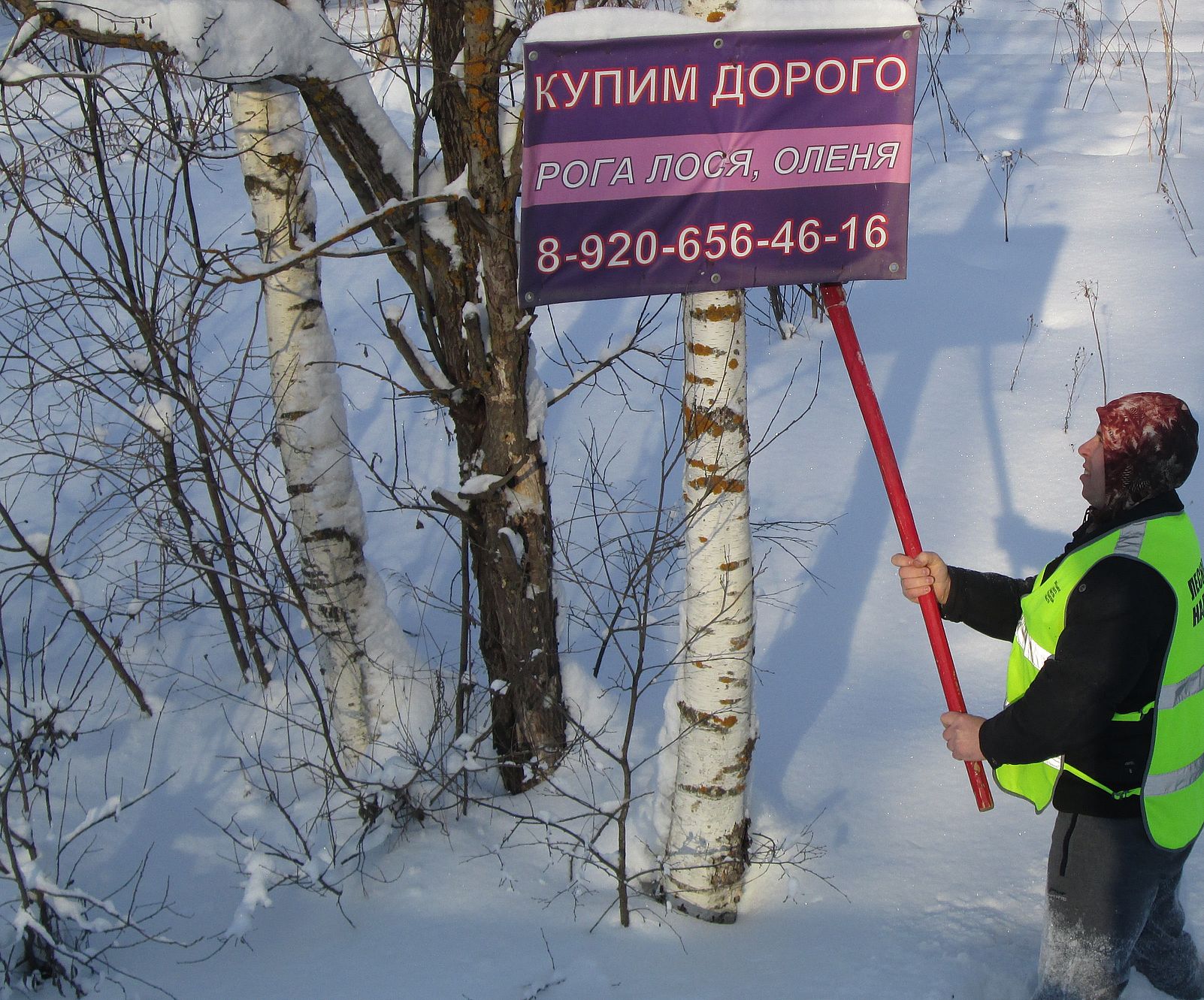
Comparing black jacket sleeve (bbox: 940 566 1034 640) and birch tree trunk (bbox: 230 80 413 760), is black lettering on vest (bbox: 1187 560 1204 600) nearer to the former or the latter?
black jacket sleeve (bbox: 940 566 1034 640)

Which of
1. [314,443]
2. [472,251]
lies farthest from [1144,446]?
[314,443]

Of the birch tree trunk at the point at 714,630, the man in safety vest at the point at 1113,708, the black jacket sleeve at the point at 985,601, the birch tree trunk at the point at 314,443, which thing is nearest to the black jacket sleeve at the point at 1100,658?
the man in safety vest at the point at 1113,708

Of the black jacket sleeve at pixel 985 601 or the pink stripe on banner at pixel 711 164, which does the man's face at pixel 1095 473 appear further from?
the pink stripe on banner at pixel 711 164

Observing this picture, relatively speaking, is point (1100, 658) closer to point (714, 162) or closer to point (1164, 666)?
point (1164, 666)

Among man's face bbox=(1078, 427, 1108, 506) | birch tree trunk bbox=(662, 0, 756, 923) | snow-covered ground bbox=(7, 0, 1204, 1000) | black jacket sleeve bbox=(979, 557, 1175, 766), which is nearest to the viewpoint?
black jacket sleeve bbox=(979, 557, 1175, 766)

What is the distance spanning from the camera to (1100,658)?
217cm

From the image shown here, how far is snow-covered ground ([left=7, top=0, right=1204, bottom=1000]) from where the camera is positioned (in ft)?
10.2

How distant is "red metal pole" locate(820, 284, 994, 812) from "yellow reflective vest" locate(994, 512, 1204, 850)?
18 centimetres

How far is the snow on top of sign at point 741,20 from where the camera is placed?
2.38m

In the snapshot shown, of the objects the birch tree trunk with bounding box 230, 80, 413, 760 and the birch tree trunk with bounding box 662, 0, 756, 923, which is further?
the birch tree trunk with bounding box 230, 80, 413, 760

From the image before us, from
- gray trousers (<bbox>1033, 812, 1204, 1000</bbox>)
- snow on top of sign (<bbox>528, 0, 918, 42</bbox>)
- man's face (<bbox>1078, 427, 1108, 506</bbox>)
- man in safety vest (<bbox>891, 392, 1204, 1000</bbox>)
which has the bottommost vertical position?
gray trousers (<bbox>1033, 812, 1204, 1000</bbox>)

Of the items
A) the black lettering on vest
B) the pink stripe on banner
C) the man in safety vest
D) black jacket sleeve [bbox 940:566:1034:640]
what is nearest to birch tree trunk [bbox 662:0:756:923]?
the pink stripe on banner

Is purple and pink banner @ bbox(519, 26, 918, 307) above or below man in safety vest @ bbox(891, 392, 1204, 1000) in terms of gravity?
above

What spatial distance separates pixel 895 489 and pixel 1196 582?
28.2 inches
